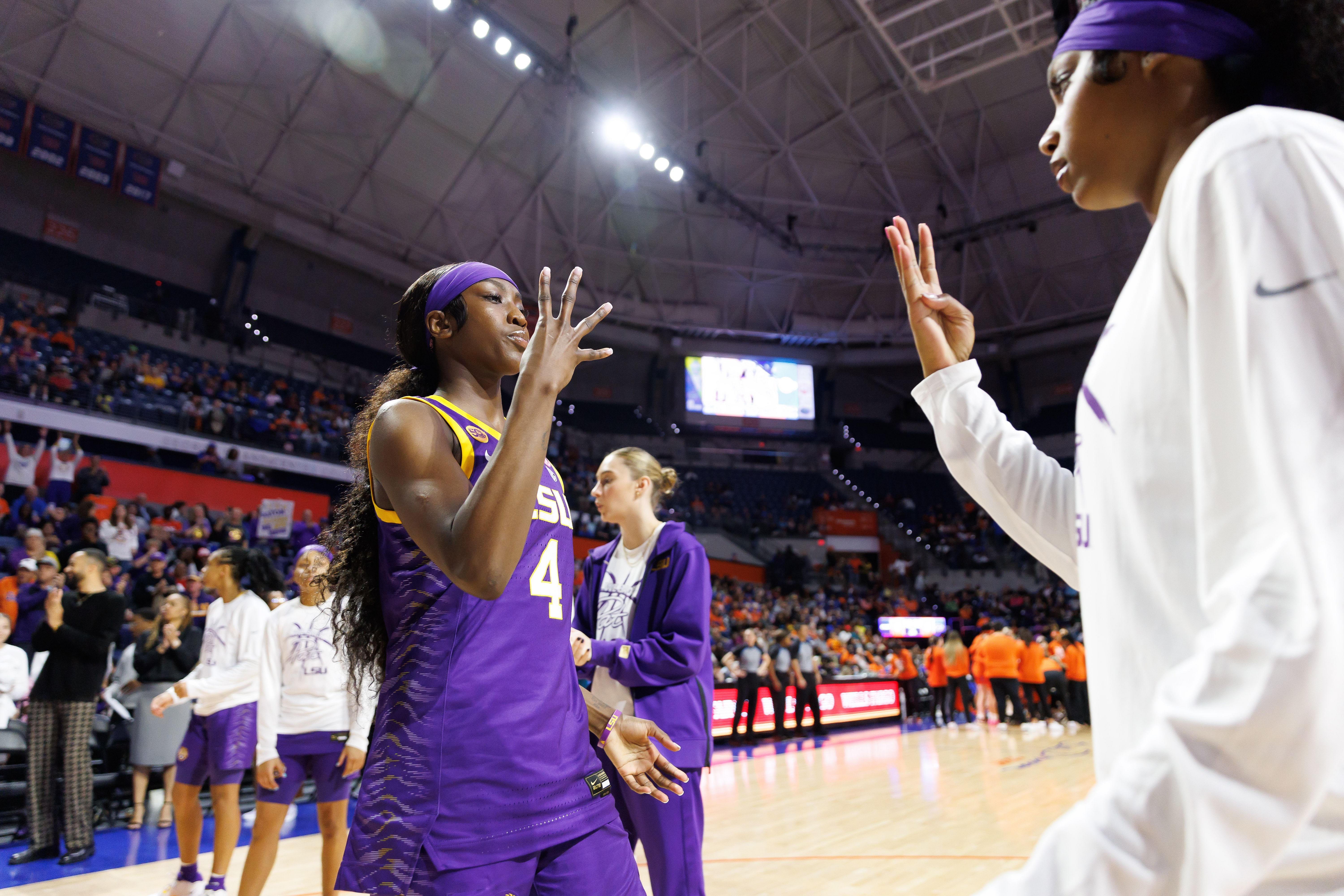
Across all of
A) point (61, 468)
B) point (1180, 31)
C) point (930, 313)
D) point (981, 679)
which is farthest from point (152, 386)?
point (1180, 31)

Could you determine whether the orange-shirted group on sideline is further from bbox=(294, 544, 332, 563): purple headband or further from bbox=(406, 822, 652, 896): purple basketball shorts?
bbox=(406, 822, 652, 896): purple basketball shorts

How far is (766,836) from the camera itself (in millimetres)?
5793

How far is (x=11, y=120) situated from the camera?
14.2m

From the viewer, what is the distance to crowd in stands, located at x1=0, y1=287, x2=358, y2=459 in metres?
13.1

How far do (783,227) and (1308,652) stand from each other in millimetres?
23381

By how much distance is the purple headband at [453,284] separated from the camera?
187 cm

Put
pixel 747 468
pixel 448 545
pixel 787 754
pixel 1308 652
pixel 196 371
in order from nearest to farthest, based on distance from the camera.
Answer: pixel 1308 652, pixel 448 545, pixel 787 754, pixel 196 371, pixel 747 468

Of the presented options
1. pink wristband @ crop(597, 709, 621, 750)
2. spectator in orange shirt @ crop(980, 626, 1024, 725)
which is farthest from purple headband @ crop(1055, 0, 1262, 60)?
spectator in orange shirt @ crop(980, 626, 1024, 725)

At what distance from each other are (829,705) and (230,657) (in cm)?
1049

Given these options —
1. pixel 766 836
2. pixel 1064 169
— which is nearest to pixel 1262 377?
pixel 1064 169

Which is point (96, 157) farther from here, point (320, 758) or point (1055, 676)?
point (1055, 676)

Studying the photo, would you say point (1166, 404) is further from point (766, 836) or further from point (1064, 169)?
point (766, 836)

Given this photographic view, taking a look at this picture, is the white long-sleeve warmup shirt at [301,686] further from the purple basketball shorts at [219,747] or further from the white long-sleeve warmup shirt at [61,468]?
the white long-sleeve warmup shirt at [61,468]

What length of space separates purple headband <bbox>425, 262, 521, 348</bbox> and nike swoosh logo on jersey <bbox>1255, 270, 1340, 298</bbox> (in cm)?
147
